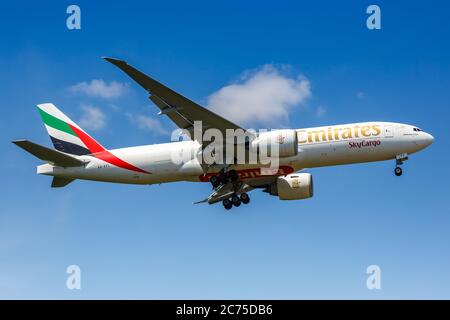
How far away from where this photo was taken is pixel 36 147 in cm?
4147

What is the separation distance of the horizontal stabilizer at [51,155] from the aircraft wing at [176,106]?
7.46 metres

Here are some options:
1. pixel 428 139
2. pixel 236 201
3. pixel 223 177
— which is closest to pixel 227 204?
pixel 236 201

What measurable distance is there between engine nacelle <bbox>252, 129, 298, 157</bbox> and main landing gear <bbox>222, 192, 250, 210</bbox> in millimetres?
4276

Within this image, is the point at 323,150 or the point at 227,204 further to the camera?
the point at 227,204

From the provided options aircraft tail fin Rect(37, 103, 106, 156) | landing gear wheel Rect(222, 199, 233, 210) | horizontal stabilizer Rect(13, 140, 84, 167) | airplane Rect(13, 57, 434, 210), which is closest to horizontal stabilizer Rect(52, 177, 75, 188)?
airplane Rect(13, 57, 434, 210)

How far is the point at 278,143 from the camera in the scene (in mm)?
40500

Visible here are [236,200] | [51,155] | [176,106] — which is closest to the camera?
[176,106]

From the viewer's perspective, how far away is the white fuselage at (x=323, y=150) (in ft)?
135

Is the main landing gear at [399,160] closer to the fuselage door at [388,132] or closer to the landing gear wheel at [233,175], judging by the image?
the fuselage door at [388,132]

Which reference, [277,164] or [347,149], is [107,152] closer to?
[277,164]

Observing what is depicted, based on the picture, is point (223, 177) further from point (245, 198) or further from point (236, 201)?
point (245, 198)

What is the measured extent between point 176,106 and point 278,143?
6.11 metres

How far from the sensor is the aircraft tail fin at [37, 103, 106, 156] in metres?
45.6

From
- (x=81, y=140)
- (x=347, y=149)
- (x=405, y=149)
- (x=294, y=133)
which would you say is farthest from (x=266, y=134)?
(x=81, y=140)
